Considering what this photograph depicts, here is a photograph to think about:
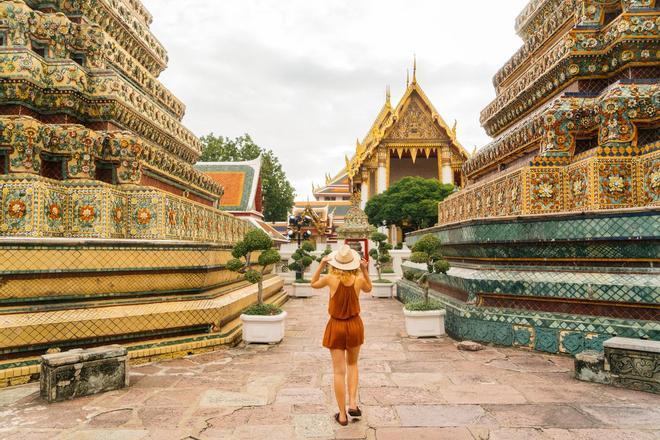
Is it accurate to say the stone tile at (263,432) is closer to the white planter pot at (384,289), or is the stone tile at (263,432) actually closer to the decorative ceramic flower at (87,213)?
the decorative ceramic flower at (87,213)

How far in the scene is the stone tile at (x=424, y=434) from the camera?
3.50m

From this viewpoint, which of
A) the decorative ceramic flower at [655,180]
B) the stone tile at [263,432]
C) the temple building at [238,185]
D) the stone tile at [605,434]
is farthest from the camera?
the temple building at [238,185]

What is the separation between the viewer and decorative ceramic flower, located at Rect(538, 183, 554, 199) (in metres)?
6.79

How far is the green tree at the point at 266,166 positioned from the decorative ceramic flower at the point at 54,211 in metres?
34.4

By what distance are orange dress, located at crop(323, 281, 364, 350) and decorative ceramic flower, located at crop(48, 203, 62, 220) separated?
428 cm

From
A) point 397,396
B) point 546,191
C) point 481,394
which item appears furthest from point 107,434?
point 546,191

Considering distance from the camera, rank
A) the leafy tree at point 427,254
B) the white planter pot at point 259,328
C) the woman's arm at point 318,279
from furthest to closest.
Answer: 1. the leafy tree at point 427,254
2. the white planter pot at point 259,328
3. the woman's arm at point 318,279

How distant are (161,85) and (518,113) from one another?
7061 millimetres

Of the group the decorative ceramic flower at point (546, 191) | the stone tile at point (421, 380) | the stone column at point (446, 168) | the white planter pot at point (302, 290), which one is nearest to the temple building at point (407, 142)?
the stone column at point (446, 168)

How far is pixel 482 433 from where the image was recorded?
357 cm

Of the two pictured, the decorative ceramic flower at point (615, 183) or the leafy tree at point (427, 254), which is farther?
the leafy tree at point (427, 254)

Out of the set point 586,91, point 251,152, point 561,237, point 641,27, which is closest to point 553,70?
point 586,91

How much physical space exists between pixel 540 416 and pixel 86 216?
19.2ft

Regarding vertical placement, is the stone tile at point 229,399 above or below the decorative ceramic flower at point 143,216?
below
